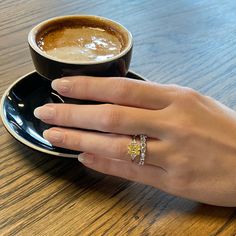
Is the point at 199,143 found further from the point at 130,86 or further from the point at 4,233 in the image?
the point at 4,233

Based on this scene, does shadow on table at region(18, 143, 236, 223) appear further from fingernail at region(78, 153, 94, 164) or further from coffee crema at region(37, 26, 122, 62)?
coffee crema at region(37, 26, 122, 62)

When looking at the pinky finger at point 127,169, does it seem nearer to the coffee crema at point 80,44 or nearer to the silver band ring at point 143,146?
the silver band ring at point 143,146

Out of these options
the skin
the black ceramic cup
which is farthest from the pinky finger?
the black ceramic cup

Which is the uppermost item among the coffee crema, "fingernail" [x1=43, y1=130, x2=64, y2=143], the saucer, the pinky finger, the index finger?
the coffee crema

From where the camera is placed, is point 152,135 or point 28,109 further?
point 28,109

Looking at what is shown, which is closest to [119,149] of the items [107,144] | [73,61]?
[107,144]

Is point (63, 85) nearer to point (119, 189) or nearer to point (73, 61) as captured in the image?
point (73, 61)

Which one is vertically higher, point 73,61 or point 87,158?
point 73,61
